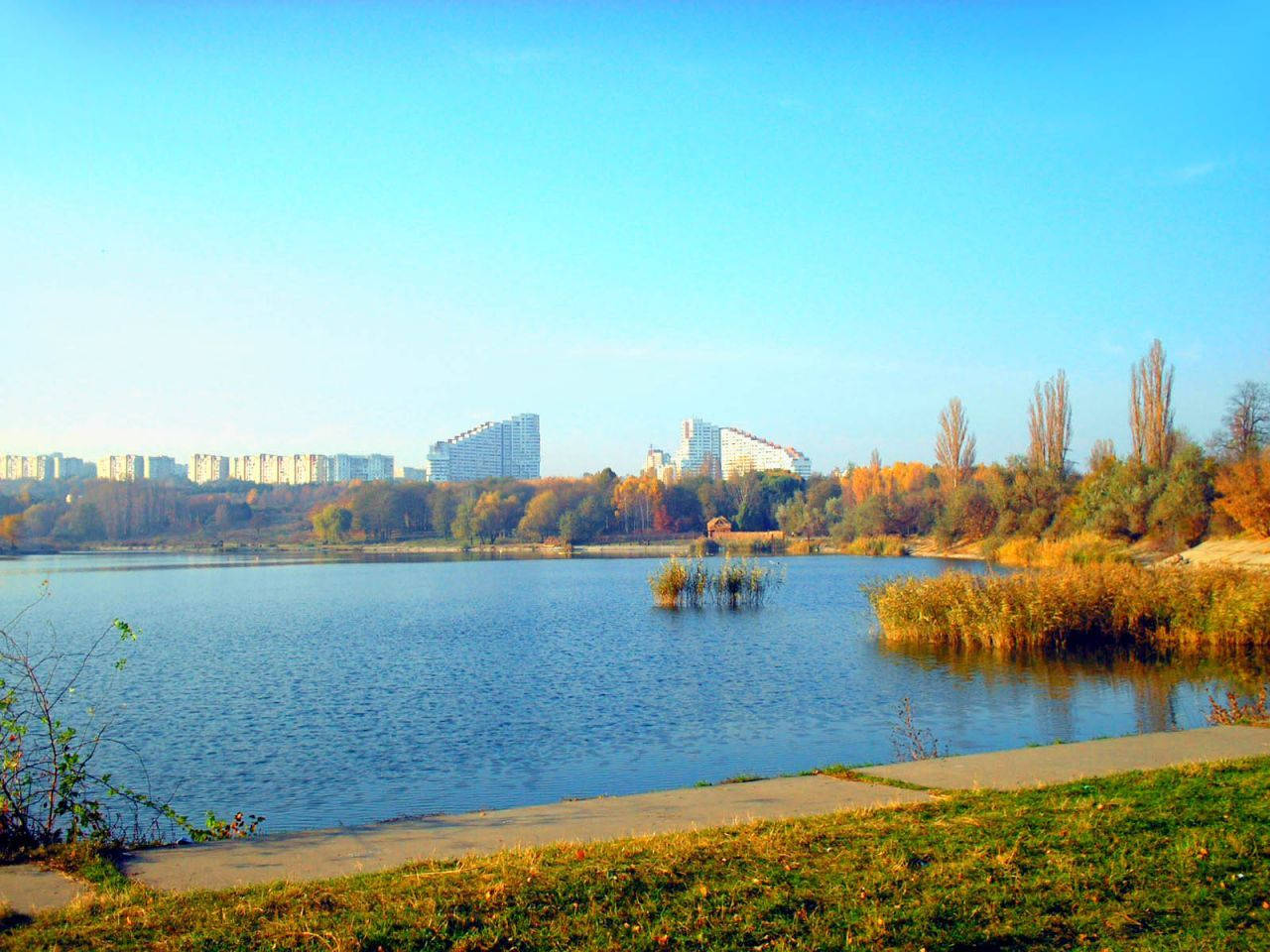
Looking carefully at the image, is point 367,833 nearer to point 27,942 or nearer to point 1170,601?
point 27,942

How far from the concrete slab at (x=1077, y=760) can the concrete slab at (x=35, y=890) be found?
5860 mm

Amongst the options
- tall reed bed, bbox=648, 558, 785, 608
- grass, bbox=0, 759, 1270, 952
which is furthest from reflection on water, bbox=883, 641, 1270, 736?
tall reed bed, bbox=648, 558, 785, 608

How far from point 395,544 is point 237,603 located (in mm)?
68589

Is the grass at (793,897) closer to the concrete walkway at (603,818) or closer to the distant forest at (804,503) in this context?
the concrete walkway at (603,818)

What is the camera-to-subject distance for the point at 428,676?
1970 cm

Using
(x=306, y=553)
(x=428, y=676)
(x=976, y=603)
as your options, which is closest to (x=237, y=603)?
(x=428, y=676)

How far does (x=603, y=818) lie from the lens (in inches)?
292

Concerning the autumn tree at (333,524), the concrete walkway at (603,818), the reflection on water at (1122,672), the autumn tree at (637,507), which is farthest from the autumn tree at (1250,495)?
the autumn tree at (333,524)

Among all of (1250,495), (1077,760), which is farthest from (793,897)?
(1250,495)

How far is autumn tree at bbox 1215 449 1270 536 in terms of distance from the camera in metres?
38.2

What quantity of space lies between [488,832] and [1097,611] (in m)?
18.1

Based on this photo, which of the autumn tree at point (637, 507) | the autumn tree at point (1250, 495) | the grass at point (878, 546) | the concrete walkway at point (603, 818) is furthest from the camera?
the autumn tree at point (637, 507)

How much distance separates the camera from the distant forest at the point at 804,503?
1891 inches

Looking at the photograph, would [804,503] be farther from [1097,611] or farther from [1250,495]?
[1097,611]
